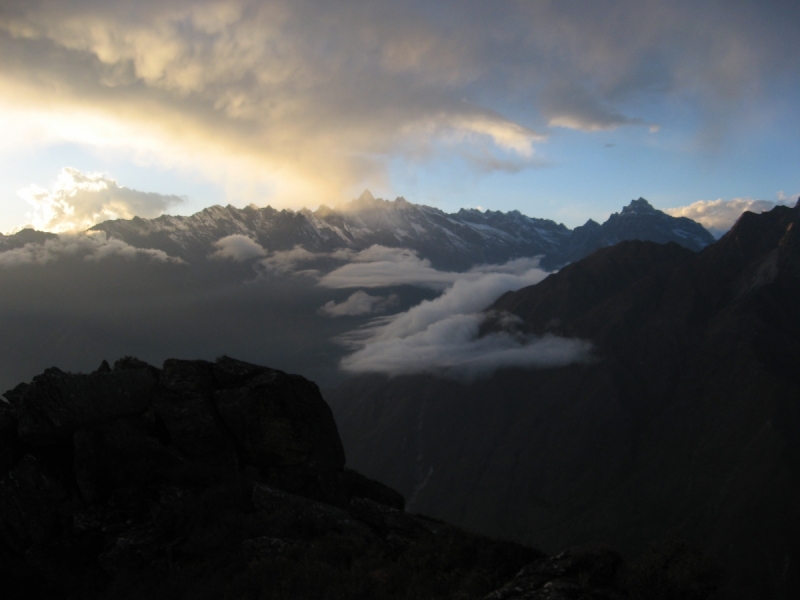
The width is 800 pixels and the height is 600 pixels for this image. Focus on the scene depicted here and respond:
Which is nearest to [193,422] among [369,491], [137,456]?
[137,456]

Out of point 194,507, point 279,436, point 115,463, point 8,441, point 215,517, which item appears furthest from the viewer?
point 279,436

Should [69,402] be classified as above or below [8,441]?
above

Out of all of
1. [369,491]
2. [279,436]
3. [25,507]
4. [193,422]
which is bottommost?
[369,491]

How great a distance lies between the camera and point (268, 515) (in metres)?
19.5

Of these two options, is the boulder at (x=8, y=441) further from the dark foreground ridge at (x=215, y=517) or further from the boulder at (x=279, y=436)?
the boulder at (x=279, y=436)

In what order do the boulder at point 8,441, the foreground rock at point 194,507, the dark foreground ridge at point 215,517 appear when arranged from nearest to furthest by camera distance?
the dark foreground ridge at point 215,517, the foreground rock at point 194,507, the boulder at point 8,441

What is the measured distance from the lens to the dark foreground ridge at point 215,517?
578 inches

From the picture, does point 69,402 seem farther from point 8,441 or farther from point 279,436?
point 279,436

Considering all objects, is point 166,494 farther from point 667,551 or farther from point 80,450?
point 667,551

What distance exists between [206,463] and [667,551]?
64.2 feet

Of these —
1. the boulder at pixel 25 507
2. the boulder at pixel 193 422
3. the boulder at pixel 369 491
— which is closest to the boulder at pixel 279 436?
the boulder at pixel 193 422

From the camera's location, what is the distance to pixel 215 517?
19.7 meters

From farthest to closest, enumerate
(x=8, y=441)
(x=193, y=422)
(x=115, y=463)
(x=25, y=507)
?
(x=193, y=422), (x=8, y=441), (x=115, y=463), (x=25, y=507)

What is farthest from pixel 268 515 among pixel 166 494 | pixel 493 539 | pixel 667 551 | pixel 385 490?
pixel 667 551
